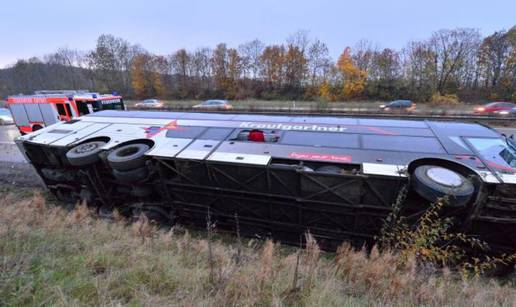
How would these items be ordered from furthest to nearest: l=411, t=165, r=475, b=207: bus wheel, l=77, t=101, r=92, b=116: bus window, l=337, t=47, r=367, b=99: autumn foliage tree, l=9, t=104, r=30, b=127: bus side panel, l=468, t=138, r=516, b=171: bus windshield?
l=337, t=47, r=367, b=99: autumn foliage tree, l=9, t=104, r=30, b=127: bus side panel, l=77, t=101, r=92, b=116: bus window, l=468, t=138, r=516, b=171: bus windshield, l=411, t=165, r=475, b=207: bus wheel

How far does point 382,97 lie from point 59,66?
56.7 m

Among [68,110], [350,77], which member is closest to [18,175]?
[68,110]

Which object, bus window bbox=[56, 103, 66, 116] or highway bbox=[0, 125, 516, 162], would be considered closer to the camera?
highway bbox=[0, 125, 516, 162]

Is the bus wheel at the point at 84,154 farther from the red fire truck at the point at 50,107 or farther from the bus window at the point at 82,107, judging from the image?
the red fire truck at the point at 50,107

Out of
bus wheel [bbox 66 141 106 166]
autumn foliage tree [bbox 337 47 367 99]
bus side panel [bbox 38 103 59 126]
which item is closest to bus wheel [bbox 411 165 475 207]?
bus wheel [bbox 66 141 106 166]

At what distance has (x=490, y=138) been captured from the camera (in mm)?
4754

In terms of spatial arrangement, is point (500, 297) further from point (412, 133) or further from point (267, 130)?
point (267, 130)

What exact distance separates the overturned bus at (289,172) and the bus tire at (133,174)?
0.02m

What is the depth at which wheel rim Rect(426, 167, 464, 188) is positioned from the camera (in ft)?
11.7

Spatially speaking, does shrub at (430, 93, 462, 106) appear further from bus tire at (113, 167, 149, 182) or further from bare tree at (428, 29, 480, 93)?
bus tire at (113, 167, 149, 182)

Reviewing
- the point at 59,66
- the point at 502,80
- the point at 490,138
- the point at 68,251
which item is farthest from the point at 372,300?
the point at 59,66

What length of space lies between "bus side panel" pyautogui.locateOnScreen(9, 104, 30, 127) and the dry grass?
13510 millimetres

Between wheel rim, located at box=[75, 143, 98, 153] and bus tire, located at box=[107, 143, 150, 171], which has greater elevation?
wheel rim, located at box=[75, 143, 98, 153]

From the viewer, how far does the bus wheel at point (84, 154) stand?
5.16 metres
